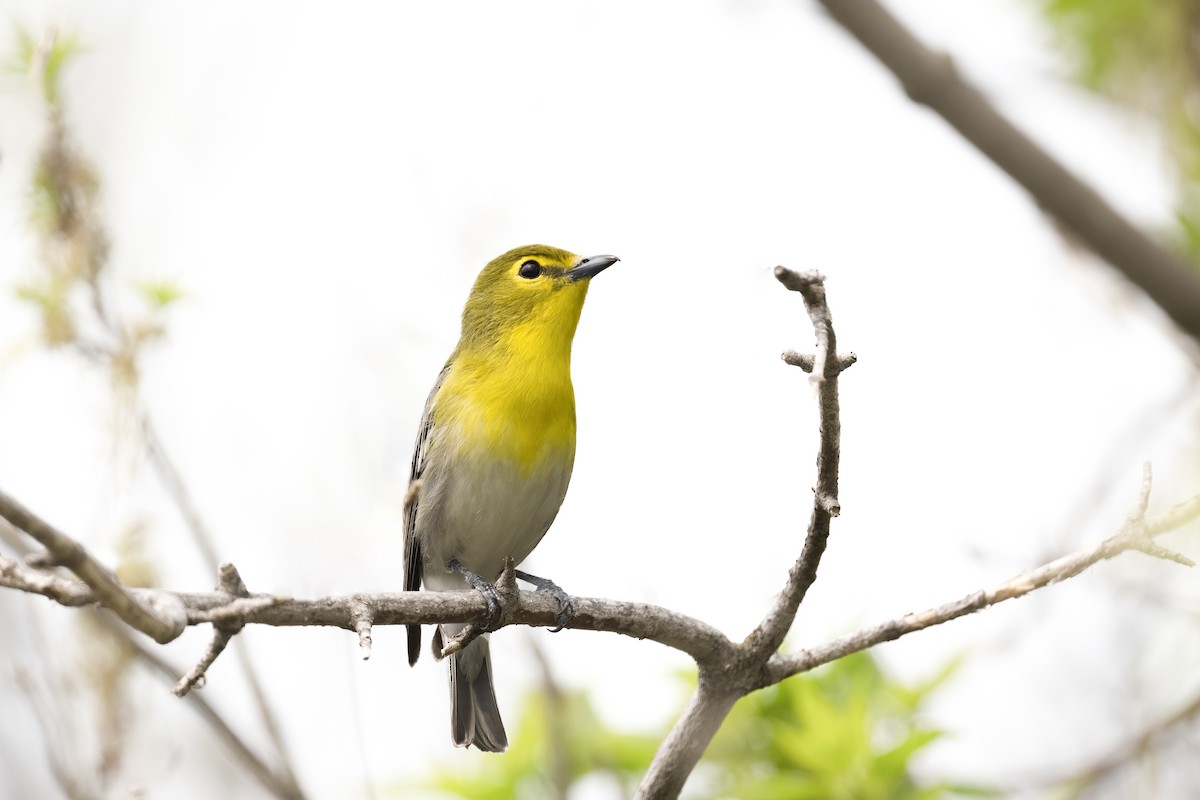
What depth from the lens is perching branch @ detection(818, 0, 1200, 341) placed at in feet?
→ 10.0

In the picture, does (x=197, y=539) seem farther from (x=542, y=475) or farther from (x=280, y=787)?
(x=542, y=475)

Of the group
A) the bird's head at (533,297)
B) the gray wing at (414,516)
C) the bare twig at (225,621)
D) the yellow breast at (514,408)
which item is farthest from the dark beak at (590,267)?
the bare twig at (225,621)

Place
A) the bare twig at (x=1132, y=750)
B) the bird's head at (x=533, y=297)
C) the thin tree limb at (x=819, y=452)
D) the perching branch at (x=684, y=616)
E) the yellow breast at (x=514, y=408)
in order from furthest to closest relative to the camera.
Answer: the bird's head at (x=533, y=297)
the yellow breast at (x=514, y=408)
the bare twig at (x=1132, y=750)
the thin tree limb at (x=819, y=452)
the perching branch at (x=684, y=616)

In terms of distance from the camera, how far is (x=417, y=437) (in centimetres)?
603

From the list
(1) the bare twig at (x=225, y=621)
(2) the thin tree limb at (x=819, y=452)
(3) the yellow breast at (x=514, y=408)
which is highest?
(3) the yellow breast at (x=514, y=408)

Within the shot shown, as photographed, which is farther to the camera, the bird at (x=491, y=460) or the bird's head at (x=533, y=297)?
the bird's head at (x=533, y=297)

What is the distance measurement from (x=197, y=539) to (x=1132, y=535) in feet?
10.9

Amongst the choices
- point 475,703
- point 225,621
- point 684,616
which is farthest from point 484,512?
point 225,621

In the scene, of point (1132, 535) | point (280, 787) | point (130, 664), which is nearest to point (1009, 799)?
point (1132, 535)

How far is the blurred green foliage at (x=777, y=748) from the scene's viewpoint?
4621 mm

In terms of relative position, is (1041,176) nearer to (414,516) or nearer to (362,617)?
(362,617)

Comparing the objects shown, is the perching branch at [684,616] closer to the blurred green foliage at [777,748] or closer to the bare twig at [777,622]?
the bare twig at [777,622]

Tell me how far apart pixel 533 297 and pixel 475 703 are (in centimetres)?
206

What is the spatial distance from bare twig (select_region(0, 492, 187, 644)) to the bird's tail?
3.35 meters
